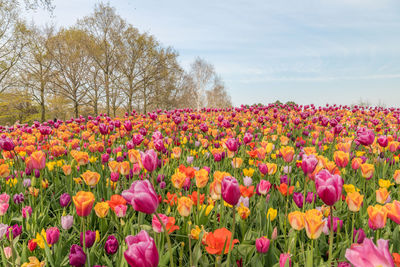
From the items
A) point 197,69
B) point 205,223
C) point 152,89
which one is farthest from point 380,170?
point 197,69

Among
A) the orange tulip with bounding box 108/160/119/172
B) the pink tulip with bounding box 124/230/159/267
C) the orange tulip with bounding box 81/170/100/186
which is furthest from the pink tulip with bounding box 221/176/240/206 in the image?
the orange tulip with bounding box 108/160/119/172

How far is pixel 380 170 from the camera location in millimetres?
3291

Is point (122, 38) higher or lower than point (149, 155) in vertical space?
higher

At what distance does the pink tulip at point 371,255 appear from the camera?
2.19 feet

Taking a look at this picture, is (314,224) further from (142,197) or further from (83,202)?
(83,202)

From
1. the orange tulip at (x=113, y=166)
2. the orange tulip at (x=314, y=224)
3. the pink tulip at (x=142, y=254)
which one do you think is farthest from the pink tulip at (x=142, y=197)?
the orange tulip at (x=113, y=166)

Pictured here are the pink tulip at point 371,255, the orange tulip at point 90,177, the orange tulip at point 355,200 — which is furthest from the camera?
the orange tulip at point 90,177

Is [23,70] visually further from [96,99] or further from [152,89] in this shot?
[152,89]

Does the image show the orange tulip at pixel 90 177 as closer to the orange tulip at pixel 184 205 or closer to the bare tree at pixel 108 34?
the orange tulip at pixel 184 205

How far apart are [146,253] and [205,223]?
3.95 ft

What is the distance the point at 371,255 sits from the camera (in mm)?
695

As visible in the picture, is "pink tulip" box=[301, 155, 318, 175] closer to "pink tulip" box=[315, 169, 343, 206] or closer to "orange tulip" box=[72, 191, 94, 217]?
"pink tulip" box=[315, 169, 343, 206]

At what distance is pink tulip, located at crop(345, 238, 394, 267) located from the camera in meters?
0.67

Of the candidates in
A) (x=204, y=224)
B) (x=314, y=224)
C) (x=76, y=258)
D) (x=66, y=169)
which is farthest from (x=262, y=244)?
(x=66, y=169)
